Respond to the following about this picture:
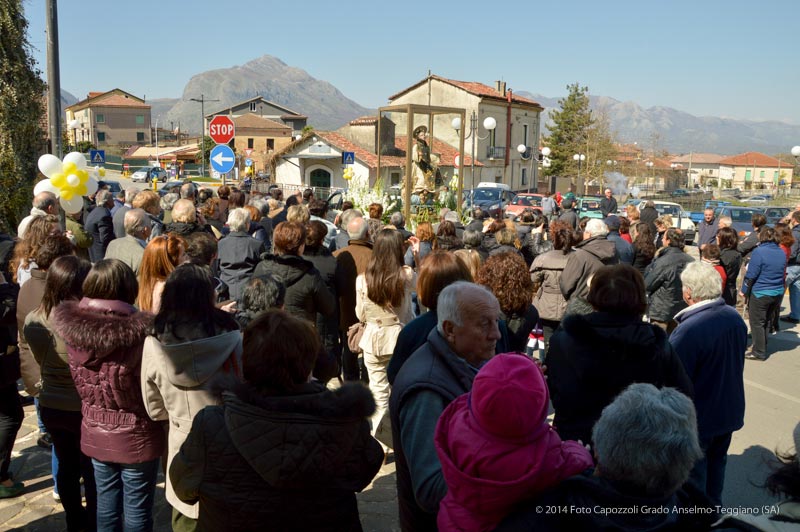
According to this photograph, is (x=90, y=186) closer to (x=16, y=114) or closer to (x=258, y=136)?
(x=16, y=114)

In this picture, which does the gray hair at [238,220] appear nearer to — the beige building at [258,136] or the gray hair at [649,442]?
the gray hair at [649,442]

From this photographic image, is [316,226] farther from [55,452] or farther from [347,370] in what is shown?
[55,452]

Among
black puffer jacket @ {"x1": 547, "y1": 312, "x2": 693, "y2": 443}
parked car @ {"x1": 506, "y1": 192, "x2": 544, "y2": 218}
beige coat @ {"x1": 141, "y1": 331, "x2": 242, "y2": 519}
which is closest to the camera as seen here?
beige coat @ {"x1": 141, "y1": 331, "x2": 242, "y2": 519}

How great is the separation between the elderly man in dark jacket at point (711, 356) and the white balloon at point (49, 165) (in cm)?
621

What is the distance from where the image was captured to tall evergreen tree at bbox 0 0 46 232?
9500 mm

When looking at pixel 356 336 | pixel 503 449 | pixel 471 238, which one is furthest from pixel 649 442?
pixel 471 238

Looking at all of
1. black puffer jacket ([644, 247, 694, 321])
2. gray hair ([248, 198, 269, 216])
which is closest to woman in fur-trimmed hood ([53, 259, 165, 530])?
gray hair ([248, 198, 269, 216])

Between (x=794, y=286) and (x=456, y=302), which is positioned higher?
(x=456, y=302)

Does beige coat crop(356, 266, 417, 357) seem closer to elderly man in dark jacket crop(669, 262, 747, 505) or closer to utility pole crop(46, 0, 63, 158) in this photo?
elderly man in dark jacket crop(669, 262, 747, 505)

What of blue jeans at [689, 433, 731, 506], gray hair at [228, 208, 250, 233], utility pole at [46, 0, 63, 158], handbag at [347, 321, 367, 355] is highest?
utility pole at [46, 0, 63, 158]

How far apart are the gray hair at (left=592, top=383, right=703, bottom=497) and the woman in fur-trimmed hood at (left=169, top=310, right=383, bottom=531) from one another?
2.68 ft

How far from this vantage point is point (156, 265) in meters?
4.21

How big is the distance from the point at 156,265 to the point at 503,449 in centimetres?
→ 310

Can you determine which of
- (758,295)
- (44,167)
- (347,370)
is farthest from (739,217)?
(44,167)
